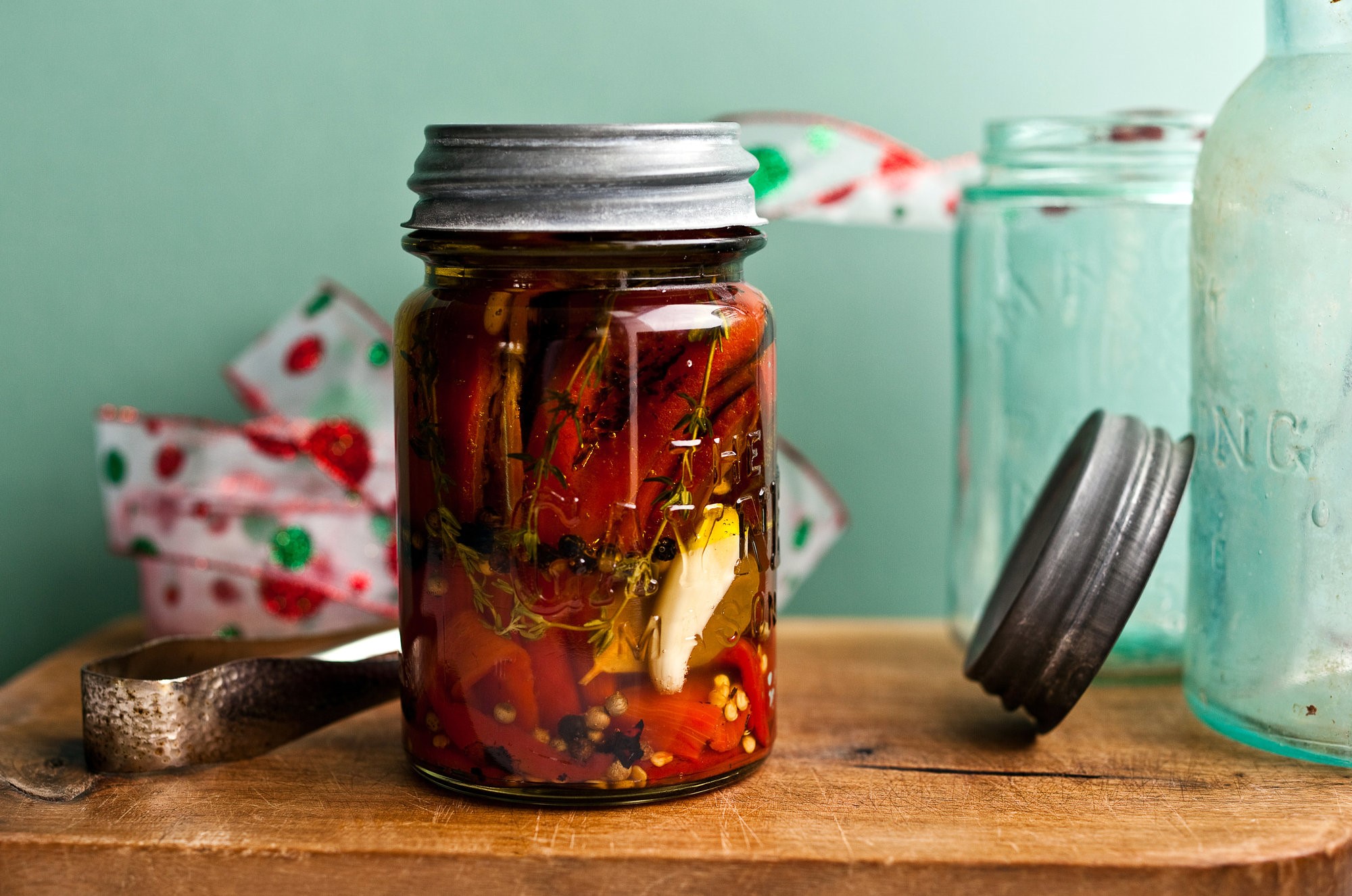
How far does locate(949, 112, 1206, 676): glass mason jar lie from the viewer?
0.81 meters

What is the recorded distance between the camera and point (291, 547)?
2.81ft

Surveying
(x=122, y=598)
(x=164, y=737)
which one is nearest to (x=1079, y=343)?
(x=164, y=737)

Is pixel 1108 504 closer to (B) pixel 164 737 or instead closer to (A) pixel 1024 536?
(A) pixel 1024 536

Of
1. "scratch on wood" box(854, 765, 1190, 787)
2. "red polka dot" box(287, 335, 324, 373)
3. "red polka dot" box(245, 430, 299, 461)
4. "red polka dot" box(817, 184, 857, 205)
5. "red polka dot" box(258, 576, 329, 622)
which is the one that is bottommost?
"scratch on wood" box(854, 765, 1190, 787)

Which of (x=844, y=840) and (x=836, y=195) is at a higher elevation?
(x=836, y=195)

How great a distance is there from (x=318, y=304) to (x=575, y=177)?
15.5 inches

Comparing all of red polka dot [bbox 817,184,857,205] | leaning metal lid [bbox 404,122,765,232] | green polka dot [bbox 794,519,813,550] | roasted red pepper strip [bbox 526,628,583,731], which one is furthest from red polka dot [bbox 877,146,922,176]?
roasted red pepper strip [bbox 526,628,583,731]

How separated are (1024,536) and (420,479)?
39 centimetres

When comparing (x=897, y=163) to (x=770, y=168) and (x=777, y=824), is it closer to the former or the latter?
(x=770, y=168)

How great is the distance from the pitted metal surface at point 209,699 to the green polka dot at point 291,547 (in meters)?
0.11

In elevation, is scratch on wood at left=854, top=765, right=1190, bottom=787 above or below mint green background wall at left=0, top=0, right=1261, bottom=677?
below

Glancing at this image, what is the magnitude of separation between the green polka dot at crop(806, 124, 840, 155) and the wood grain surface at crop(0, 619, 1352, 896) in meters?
0.43

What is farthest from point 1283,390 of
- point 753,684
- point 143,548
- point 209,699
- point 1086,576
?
point 143,548

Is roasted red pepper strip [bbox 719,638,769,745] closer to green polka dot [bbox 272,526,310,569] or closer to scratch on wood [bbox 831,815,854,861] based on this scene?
scratch on wood [bbox 831,815,854,861]
